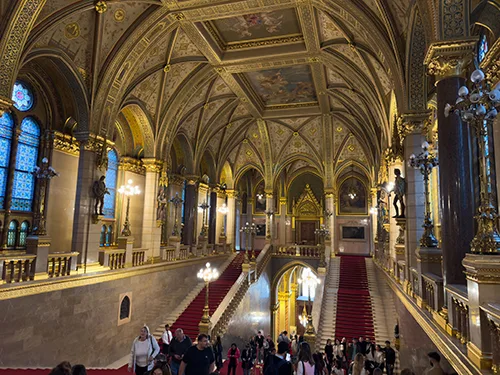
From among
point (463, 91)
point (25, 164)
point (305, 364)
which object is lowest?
point (305, 364)

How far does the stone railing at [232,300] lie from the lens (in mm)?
12901

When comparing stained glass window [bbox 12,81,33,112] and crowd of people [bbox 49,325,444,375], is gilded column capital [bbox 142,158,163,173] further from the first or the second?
crowd of people [bbox 49,325,444,375]

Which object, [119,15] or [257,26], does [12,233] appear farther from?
Answer: [257,26]

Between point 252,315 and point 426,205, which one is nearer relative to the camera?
point 426,205

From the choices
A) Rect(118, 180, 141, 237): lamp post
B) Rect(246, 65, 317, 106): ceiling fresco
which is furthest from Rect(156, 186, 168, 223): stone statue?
Rect(246, 65, 317, 106): ceiling fresco

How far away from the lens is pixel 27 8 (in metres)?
8.59

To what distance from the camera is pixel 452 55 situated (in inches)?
241

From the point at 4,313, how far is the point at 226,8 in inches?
406

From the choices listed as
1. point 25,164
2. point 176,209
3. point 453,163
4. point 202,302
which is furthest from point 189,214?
point 453,163

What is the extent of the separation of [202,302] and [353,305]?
21.4 feet

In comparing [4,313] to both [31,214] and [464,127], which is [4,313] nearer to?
[31,214]

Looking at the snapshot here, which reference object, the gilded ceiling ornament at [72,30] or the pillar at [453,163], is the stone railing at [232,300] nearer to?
the pillar at [453,163]

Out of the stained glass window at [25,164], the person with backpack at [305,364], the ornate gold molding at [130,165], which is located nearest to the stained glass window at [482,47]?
the person with backpack at [305,364]

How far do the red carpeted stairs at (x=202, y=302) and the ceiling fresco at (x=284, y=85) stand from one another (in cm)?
980
